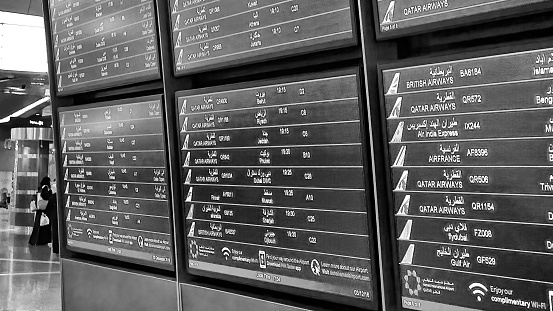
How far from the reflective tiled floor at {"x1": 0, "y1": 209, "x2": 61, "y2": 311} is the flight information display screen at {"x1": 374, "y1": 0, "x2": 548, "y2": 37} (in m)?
5.20

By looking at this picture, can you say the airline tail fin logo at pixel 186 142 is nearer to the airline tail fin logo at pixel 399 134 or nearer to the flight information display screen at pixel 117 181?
the flight information display screen at pixel 117 181

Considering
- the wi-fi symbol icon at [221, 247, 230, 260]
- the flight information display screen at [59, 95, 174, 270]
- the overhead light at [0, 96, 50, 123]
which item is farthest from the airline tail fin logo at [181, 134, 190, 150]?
the overhead light at [0, 96, 50, 123]

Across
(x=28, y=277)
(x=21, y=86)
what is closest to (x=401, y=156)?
(x=28, y=277)

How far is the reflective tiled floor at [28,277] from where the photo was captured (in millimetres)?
6309

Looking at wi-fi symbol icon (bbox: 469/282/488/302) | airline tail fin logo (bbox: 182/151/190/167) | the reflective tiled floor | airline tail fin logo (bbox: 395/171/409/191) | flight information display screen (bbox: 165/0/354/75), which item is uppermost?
flight information display screen (bbox: 165/0/354/75)

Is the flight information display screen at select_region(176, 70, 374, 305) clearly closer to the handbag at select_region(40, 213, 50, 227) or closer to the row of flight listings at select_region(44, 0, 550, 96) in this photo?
the row of flight listings at select_region(44, 0, 550, 96)

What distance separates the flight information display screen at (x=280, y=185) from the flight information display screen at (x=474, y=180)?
16 centimetres

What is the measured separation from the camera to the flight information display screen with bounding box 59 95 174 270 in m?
2.57

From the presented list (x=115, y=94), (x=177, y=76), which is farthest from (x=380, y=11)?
(x=115, y=94)

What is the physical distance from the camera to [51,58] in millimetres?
3170

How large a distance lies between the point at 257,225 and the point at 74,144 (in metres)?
1.29

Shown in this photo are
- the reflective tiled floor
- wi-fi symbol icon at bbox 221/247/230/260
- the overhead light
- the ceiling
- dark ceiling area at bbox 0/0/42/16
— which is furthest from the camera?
the overhead light

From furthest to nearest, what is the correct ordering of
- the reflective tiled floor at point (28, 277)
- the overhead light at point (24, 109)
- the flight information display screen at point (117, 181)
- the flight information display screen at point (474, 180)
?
the overhead light at point (24, 109) → the reflective tiled floor at point (28, 277) → the flight information display screen at point (117, 181) → the flight information display screen at point (474, 180)

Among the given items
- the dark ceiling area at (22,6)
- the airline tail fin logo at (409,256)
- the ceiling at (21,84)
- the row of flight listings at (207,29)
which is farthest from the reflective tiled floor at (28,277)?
the airline tail fin logo at (409,256)
